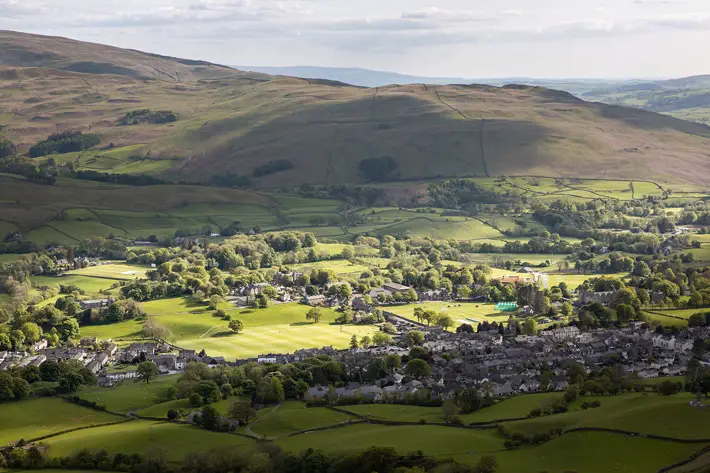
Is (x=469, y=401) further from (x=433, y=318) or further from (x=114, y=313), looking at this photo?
(x=114, y=313)

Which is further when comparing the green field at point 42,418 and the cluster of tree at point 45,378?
the cluster of tree at point 45,378

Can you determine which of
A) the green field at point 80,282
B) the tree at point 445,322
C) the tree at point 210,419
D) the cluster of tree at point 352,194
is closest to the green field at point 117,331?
the green field at point 80,282

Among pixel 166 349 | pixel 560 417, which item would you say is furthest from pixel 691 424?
pixel 166 349

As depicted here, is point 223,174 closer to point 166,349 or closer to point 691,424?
point 166,349

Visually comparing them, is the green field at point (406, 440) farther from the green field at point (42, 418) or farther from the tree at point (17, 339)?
the tree at point (17, 339)

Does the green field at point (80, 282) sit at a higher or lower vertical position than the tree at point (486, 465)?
lower

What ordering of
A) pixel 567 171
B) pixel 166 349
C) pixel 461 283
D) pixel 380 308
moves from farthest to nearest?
pixel 567 171 → pixel 461 283 → pixel 380 308 → pixel 166 349
